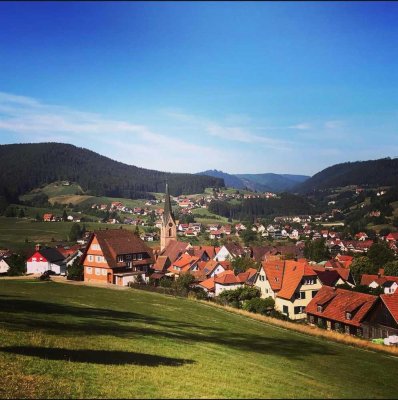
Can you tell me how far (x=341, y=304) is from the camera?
42.8m

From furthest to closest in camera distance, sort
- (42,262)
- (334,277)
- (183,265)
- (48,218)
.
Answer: (48,218), (42,262), (183,265), (334,277)

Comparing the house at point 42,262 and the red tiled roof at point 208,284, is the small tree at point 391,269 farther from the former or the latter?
→ the house at point 42,262

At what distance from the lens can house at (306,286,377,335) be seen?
39375 millimetres

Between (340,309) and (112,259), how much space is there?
117ft

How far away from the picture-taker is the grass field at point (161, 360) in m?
12.1

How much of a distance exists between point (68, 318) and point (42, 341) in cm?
780

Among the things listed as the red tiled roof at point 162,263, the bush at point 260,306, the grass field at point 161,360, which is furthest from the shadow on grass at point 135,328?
the red tiled roof at point 162,263

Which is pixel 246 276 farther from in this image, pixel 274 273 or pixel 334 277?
pixel 334 277

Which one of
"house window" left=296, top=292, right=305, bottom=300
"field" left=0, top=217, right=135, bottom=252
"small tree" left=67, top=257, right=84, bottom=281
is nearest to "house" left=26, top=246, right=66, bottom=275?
"field" left=0, top=217, right=135, bottom=252

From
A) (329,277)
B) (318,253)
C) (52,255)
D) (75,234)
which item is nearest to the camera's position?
(329,277)

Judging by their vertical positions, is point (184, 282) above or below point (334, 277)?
below

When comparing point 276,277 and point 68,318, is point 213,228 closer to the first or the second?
point 276,277

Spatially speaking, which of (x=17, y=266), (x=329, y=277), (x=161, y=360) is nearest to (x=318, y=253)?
(x=329, y=277)

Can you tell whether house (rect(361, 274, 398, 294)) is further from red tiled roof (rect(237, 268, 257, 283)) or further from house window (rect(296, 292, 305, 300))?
red tiled roof (rect(237, 268, 257, 283))
